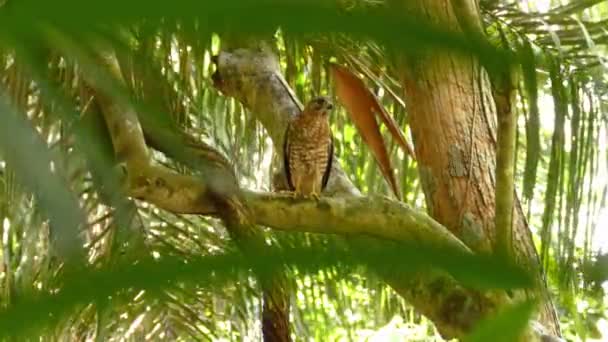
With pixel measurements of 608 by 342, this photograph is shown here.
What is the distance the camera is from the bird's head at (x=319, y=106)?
2767 mm

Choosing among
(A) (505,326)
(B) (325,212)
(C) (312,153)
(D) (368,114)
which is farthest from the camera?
(C) (312,153)

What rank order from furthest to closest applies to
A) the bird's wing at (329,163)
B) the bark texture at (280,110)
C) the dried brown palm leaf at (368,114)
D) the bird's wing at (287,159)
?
1. the bird's wing at (329,163)
2. the bird's wing at (287,159)
3. the dried brown palm leaf at (368,114)
4. the bark texture at (280,110)

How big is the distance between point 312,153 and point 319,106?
0.59ft

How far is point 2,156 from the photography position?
193 millimetres

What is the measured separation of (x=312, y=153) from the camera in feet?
9.71

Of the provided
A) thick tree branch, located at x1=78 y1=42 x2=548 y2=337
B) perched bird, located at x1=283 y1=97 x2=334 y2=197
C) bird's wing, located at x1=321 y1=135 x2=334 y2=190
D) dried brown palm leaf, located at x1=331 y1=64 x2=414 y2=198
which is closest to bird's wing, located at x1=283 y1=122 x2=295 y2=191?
perched bird, located at x1=283 y1=97 x2=334 y2=197

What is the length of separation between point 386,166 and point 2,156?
6.90 ft

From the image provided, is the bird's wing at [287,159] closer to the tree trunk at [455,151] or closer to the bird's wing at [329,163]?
the bird's wing at [329,163]

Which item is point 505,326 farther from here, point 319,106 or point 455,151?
point 319,106

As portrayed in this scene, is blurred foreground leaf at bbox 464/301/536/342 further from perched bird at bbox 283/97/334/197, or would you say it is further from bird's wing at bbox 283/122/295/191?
perched bird at bbox 283/97/334/197

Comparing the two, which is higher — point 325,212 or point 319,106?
point 319,106

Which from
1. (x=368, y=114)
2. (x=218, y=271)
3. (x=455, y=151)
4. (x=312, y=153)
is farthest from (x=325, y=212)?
(x=218, y=271)

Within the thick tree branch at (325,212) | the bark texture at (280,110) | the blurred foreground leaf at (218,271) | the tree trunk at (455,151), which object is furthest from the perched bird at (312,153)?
the blurred foreground leaf at (218,271)

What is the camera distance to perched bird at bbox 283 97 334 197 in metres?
2.78
